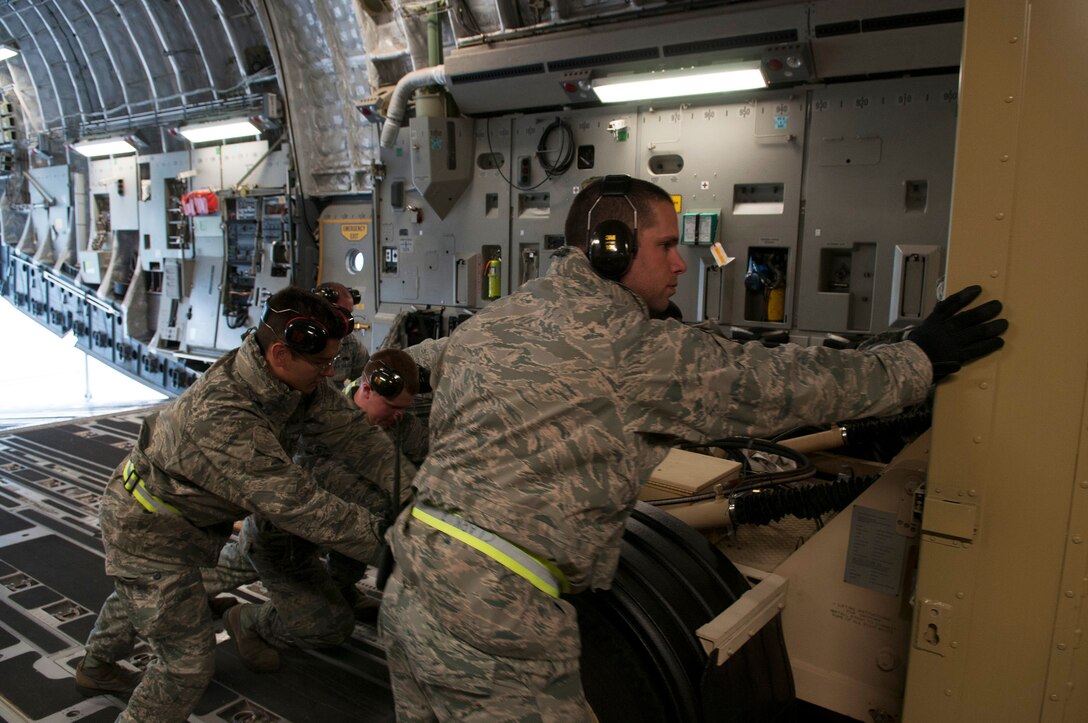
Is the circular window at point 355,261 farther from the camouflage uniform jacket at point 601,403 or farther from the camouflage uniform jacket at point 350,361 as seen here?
the camouflage uniform jacket at point 601,403

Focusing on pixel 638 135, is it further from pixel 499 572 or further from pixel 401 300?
pixel 499 572

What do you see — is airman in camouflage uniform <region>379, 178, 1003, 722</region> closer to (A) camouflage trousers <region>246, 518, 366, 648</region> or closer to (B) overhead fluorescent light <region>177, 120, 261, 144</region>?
(A) camouflage trousers <region>246, 518, 366, 648</region>

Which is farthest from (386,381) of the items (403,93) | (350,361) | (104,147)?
(104,147)

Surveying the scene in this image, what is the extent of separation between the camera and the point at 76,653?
330 cm

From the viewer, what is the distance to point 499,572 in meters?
1.58

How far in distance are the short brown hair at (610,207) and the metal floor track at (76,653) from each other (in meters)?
2.10

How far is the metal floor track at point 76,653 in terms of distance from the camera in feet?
9.56

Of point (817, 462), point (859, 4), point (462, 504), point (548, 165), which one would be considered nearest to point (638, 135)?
point (548, 165)

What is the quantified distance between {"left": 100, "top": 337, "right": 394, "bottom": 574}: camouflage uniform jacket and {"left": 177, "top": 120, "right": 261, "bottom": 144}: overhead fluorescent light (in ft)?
19.3

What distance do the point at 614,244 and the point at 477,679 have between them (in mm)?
975

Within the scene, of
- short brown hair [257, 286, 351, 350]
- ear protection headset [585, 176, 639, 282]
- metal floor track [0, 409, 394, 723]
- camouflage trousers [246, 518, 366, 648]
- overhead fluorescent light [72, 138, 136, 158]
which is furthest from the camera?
overhead fluorescent light [72, 138, 136, 158]

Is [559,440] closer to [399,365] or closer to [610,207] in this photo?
[610,207]

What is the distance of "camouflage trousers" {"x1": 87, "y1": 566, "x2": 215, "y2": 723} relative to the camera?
8.39 ft

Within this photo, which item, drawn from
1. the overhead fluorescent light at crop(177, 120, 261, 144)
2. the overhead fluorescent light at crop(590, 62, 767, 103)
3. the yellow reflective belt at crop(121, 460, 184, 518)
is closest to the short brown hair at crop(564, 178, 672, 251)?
the yellow reflective belt at crop(121, 460, 184, 518)
